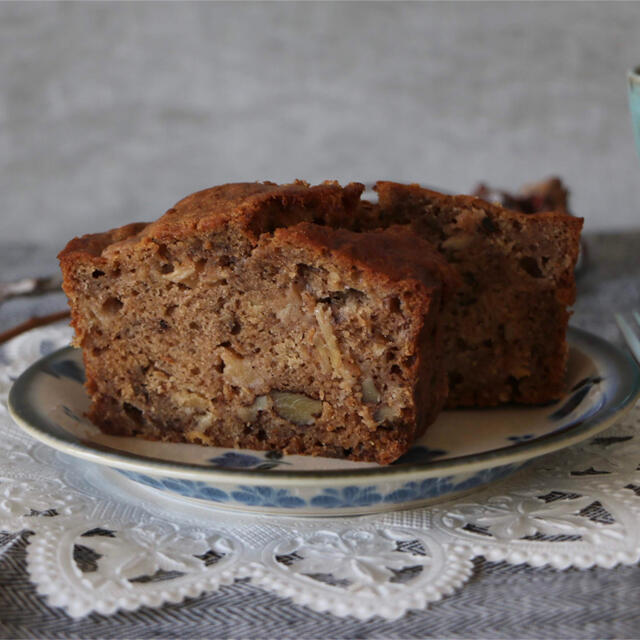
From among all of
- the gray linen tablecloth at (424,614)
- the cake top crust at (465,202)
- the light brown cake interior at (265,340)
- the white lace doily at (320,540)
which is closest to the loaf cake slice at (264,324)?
the light brown cake interior at (265,340)

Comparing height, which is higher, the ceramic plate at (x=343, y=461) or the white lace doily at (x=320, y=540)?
the ceramic plate at (x=343, y=461)

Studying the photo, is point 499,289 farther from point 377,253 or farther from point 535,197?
point 535,197

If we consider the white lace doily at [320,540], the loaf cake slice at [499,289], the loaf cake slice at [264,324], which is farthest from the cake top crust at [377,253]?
the white lace doily at [320,540]

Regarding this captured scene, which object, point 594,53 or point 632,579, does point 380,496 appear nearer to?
point 632,579

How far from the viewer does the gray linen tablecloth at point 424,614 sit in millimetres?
1728

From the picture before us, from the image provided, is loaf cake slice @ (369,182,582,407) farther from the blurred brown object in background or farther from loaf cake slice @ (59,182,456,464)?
the blurred brown object in background

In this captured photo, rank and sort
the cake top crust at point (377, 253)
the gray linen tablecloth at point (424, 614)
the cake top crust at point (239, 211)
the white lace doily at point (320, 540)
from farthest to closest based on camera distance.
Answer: the cake top crust at point (239, 211) < the cake top crust at point (377, 253) < the white lace doily at point (320, 540) < the gray linen tablecloth at point (424, 614)

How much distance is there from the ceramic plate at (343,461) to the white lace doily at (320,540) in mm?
60

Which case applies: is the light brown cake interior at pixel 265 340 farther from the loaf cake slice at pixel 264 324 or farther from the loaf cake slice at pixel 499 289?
the loaf cake slice at pixel 499 289

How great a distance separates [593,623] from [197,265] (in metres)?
1.28

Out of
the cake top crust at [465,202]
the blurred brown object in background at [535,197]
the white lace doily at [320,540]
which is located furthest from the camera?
the blurred brown object in background at [535,197]

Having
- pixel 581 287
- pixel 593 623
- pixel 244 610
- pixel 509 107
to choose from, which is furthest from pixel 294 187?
pixel 509 107

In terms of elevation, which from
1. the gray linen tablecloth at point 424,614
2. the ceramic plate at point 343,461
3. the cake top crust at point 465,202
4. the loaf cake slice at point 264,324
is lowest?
the gray linen tablecloth at point 424,614

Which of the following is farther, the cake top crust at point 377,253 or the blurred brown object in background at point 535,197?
A: the blurred brown object in background at point 535,197
